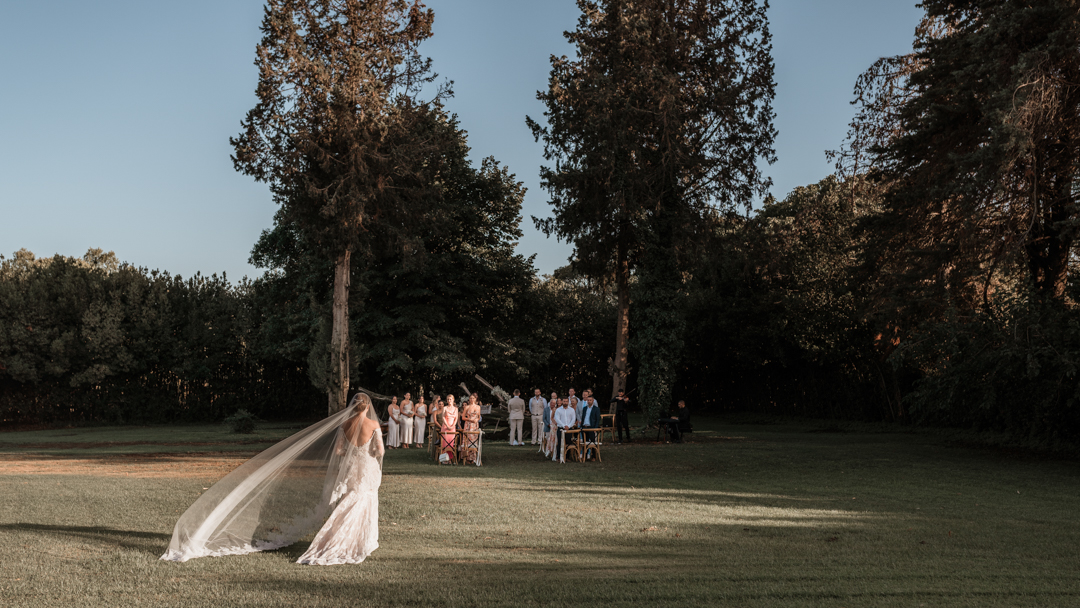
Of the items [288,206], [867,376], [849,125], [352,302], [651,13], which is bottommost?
[867,376]

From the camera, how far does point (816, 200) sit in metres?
25.3

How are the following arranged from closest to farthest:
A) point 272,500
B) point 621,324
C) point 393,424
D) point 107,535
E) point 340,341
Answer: point 272,500 → point 107,535 → point 393,424 → point 340,341 → point 621,324

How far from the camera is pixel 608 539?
841 centimetres

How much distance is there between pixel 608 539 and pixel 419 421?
1571cm

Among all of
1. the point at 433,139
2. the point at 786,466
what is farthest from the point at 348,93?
the point at 786,466

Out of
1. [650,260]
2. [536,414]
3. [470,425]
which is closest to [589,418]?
[470,425]

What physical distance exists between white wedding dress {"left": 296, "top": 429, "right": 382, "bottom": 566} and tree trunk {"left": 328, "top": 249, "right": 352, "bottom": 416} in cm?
1650

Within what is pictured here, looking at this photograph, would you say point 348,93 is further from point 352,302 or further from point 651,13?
point 651,13

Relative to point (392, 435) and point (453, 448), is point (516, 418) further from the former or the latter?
point (453, 448)

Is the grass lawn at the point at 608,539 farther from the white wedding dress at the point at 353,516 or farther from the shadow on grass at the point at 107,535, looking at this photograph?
the white wedding dress at the point at 353,516

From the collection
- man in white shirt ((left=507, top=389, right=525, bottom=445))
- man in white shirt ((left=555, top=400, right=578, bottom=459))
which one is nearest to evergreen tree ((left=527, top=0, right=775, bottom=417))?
man in white shirt ((left=507, top=389, right=525, bottom=445))

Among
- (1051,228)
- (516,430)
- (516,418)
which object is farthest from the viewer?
(516,430)

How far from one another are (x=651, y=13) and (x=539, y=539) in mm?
21064

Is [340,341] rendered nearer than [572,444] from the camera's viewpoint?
No
